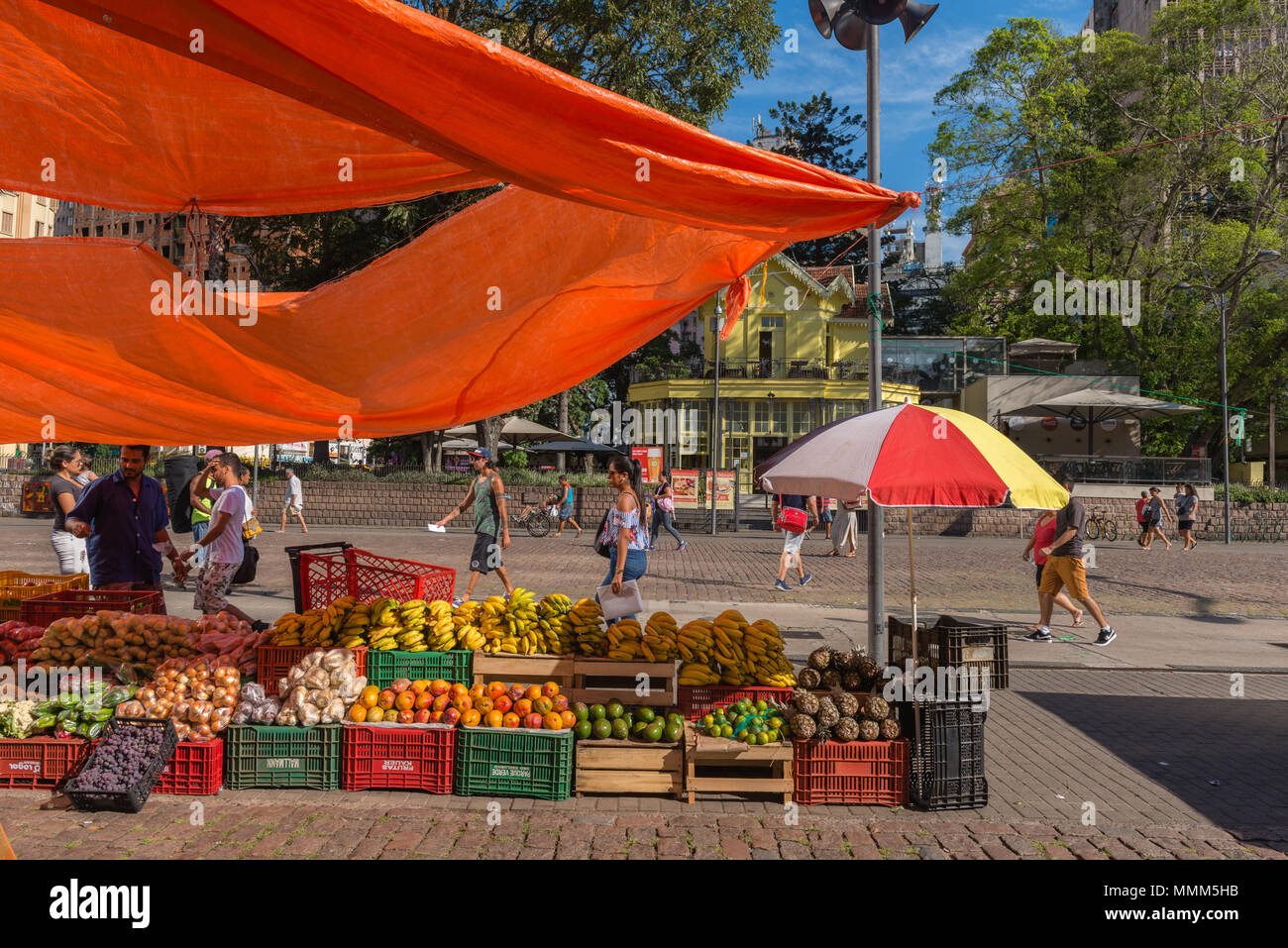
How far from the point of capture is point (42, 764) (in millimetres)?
5289

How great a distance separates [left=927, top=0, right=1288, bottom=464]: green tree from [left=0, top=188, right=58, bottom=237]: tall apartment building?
5224 centimetres

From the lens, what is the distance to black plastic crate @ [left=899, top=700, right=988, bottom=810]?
538 centimetres

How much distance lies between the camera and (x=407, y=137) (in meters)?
3.12

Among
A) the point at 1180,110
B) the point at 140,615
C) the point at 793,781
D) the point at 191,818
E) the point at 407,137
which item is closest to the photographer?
the point at 407,137

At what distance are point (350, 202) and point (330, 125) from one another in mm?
893

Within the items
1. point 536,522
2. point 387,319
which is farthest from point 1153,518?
point 387,319

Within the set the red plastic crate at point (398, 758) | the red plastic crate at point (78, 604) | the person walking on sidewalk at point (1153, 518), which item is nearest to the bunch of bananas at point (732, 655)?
the red plastic crate at point (398, 758)

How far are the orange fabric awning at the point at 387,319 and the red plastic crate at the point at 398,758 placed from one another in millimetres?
2105

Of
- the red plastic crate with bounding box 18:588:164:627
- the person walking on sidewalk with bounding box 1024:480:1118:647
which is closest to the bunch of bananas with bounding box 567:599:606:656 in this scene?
the red plastic crate with bounding box 18:588:164:627

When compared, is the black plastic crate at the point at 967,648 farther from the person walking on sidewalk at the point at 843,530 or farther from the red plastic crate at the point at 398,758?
the person walking on sidewalk at the point at 843,530

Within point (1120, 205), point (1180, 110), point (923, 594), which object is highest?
point (1180, 110)
